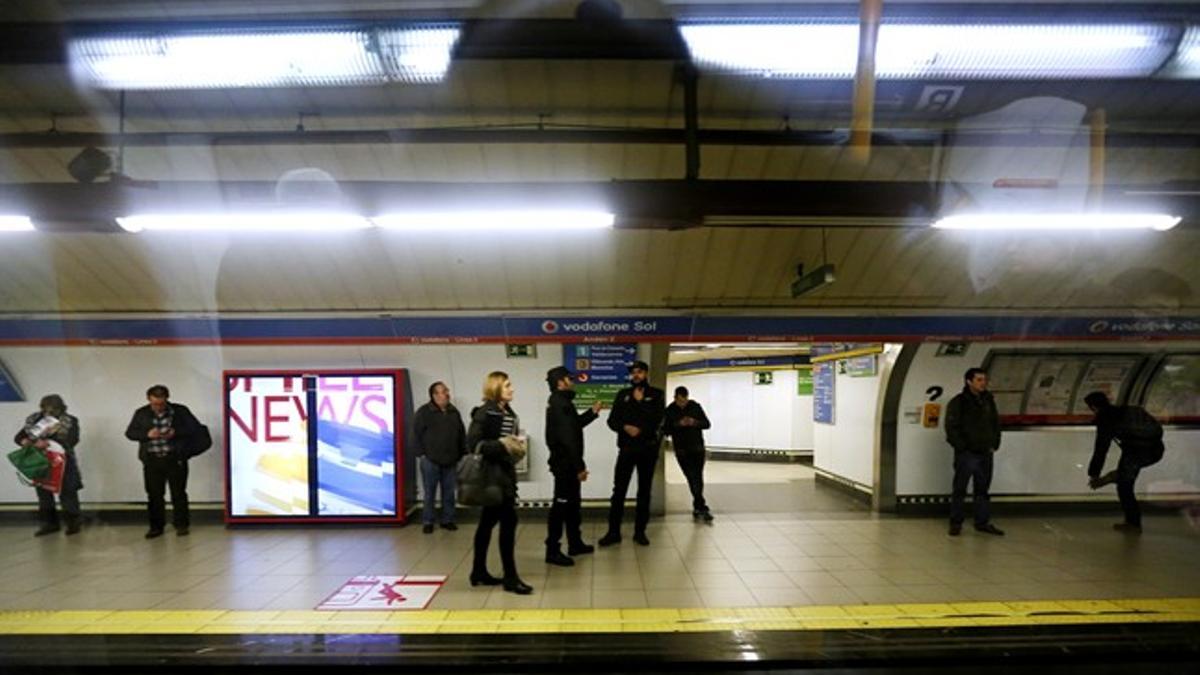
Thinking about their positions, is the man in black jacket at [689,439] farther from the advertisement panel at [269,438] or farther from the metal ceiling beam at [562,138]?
the advertisement panel at [269,438]

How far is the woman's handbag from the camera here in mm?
3609

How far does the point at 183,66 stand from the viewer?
2.83 metres

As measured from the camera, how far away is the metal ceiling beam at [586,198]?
301 centimetres

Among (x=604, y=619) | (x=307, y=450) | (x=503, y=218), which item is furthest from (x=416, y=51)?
(x=307, y=450)

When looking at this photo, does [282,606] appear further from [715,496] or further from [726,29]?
[715,496]

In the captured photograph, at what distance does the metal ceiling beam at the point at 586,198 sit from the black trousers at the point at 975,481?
2936 mm

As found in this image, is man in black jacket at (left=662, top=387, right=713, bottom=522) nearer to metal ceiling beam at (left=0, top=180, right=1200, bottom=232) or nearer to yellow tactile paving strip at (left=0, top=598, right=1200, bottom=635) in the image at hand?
yellow tactile paving strip at (left=0, top=598, right=1200, bottom=635)

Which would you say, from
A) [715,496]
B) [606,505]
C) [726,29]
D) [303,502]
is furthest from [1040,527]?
[303,502]

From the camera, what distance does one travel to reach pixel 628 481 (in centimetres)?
501

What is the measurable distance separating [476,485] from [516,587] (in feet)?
2.41

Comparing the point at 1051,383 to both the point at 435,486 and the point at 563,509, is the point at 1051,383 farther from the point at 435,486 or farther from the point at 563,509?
the point at 435,486

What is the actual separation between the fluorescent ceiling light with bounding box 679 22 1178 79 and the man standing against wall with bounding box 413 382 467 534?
152 inches

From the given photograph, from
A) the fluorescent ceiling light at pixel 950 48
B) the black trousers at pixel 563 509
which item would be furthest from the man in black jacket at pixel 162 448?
the fluorescent ceiling light at pixel 950 48

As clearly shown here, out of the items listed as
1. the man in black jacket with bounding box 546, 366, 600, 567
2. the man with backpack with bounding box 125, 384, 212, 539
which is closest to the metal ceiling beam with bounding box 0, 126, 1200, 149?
the man in black jacket with bounding box 546, 366, 600, 567
